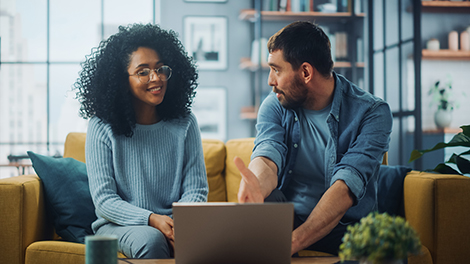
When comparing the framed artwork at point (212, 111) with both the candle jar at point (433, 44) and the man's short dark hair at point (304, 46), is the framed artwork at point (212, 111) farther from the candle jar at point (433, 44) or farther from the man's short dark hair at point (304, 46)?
the man's short dark hair at point (304, 46)

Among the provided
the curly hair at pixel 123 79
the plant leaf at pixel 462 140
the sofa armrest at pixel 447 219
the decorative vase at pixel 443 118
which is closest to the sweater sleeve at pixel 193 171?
the curly hair at pixel 123 79

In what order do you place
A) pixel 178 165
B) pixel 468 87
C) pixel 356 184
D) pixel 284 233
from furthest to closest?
pixel 468 87
pixel 178 165
pixel 356 184
pixel 284 233

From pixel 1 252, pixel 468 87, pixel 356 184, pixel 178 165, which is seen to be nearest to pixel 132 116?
pixel 178 165

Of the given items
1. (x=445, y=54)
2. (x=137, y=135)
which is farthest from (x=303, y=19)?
(x=137, y=135)

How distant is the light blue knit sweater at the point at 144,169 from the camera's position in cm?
158

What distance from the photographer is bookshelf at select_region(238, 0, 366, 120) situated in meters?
4.38

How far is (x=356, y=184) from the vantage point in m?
1.43

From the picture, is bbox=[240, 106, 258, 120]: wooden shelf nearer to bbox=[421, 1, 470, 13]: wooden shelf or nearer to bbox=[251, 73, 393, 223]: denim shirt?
bbox=[421, 1, 470, 13]: wooden shelf

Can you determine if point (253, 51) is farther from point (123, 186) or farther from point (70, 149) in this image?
point (123, 186)

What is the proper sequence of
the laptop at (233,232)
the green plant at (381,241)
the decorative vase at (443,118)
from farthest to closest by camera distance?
the decorative vase at (443,118) < the laptop at (233,232) < the green plant at (381,241)

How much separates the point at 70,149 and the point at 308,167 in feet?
3.92

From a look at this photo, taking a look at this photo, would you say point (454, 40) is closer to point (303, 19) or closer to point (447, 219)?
point (303, 19)

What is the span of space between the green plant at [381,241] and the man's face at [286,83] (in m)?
0.97

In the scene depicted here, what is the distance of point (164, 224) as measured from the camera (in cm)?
148
